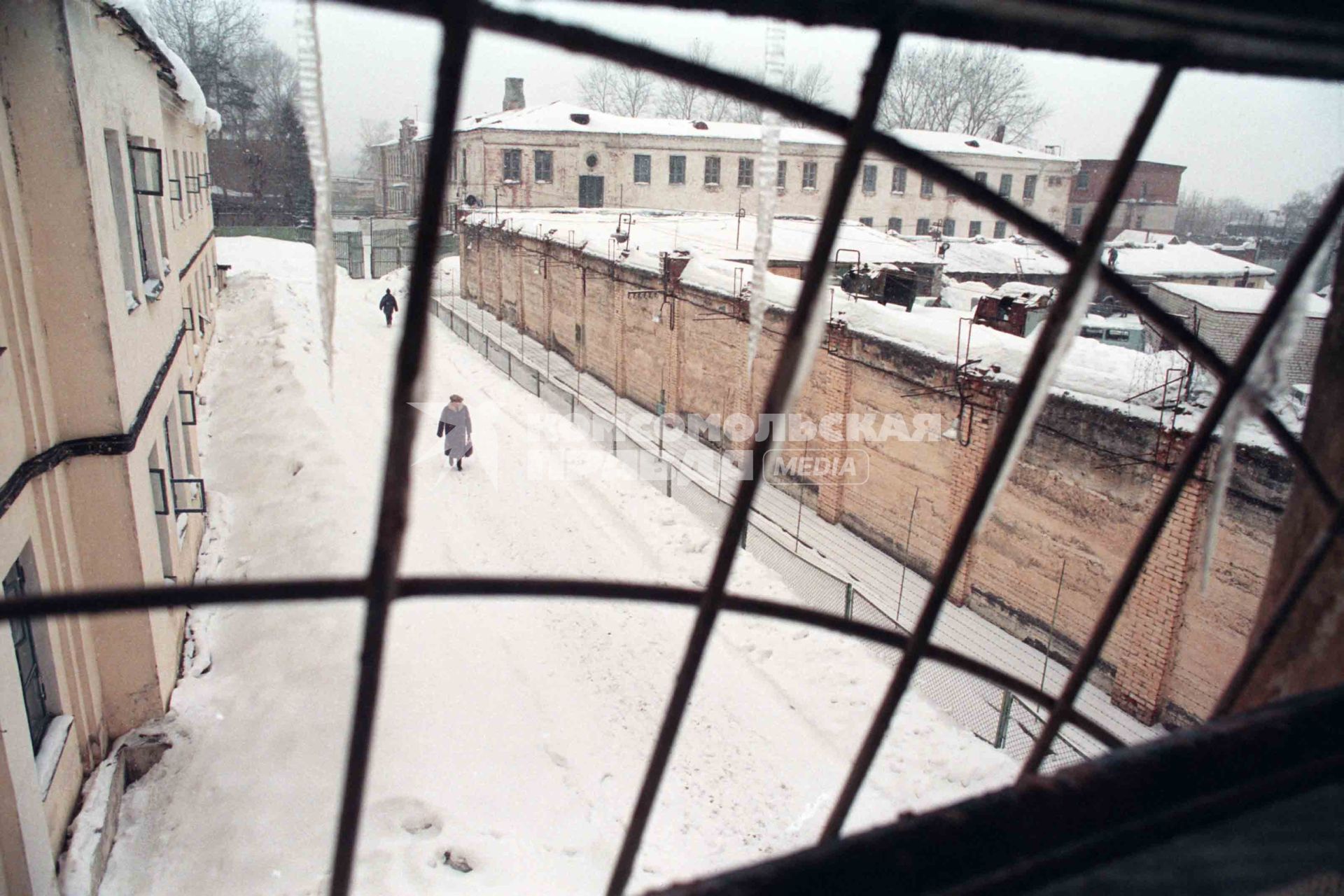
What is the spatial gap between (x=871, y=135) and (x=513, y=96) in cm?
4198

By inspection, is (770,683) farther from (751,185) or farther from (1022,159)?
(1022,159)

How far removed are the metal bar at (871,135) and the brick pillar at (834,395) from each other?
10.1m

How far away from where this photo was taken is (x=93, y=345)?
17.8 ft

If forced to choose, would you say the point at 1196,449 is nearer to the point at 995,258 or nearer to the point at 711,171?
the point at 995,258

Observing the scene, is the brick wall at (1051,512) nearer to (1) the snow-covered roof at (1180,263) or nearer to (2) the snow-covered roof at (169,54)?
(2) the snow-covered roof at (169,54)

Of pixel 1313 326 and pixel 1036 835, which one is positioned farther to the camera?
pixel 1313 326

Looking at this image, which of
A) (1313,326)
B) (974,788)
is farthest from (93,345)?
(1313,326)

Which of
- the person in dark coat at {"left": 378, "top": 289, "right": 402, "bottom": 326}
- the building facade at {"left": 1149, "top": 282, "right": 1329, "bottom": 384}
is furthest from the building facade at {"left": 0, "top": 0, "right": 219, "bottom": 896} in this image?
the person in dark coat at {"left": 378, "top": 289, "right": 402, "bottom": 326}

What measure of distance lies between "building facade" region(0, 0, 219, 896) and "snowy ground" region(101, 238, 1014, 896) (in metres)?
0.79

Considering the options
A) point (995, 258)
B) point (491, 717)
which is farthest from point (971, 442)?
point (995, 258)

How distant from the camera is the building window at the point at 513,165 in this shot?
33031 mm

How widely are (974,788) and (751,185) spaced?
3454 centimetres

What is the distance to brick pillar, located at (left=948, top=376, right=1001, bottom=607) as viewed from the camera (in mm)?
9656

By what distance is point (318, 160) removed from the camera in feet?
4.14
